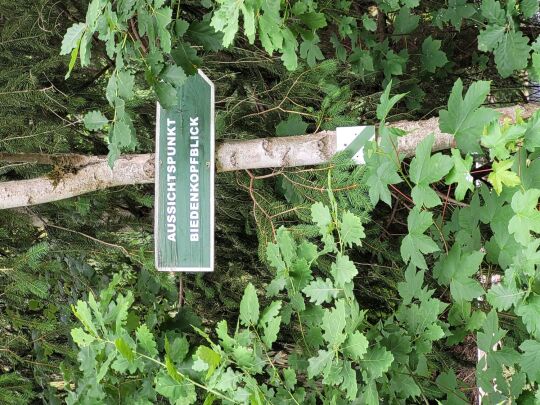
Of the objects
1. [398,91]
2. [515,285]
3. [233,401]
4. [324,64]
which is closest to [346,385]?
[233,401]

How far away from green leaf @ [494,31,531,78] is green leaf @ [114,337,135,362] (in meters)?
1.51

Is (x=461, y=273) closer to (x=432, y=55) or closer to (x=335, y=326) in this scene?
(x=335, y=326)

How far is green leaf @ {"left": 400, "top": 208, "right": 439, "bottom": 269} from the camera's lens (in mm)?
1346

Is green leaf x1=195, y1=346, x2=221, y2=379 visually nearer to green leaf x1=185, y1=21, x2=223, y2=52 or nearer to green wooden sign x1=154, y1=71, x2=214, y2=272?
green wooden sign x1=154, y1=71, x2=214, y2=272

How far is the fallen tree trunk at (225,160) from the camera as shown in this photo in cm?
178

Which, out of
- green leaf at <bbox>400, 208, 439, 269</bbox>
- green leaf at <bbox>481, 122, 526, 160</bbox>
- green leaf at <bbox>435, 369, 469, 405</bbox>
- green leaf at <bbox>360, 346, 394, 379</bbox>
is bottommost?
green leaf at <bbox>435, 369, 469, 405</bbox>

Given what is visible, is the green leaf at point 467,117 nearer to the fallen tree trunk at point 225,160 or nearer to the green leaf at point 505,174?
the green leaf at point 505,174

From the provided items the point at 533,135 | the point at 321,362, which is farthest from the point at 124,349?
the point at 533,135

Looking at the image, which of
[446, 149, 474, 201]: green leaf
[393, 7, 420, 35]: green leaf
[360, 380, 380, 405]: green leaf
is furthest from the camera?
[393, 7, 420, 35]: green leaf

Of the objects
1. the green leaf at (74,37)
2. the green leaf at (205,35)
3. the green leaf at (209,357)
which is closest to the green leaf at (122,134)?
the green leaf at (74,37)

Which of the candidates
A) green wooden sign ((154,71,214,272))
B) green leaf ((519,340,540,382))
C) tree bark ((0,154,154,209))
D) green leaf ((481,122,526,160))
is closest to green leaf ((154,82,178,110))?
green wooden sign ((154,71,214,272))

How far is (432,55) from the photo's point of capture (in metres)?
2.51

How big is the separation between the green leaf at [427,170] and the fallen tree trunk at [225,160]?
0.47 m

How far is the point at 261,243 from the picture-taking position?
2.10 meters
